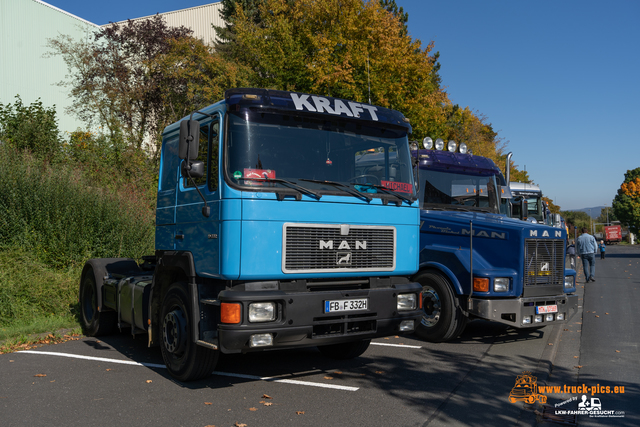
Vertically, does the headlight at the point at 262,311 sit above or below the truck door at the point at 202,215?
below

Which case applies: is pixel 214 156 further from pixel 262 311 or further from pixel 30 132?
pixel 30 132

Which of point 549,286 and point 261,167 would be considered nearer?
point 261,167

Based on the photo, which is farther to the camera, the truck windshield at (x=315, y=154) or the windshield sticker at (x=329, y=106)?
the windshield sticker at (x=329, y=106)

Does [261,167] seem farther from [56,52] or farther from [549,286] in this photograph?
[56,52]

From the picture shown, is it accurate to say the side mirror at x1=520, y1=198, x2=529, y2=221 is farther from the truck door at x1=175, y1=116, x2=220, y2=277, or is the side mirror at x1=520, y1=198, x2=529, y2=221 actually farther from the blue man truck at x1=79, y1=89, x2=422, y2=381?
the truck door at x1=175, y1=116, x2=220, y2=277

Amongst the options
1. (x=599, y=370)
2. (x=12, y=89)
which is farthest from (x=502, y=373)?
(x=12, y=89)

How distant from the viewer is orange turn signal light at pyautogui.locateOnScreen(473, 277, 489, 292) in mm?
7480

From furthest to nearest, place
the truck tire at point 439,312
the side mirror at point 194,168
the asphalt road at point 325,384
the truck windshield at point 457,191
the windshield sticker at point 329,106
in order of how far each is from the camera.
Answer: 1. the truck windshield at point 457,191
2. the truck tire at point 439,312
3. the windshield sticker at point 329,106
4. the side mirror at point 194,168
5. the asphalt road at point 325,384

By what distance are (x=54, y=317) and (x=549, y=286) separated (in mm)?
8429

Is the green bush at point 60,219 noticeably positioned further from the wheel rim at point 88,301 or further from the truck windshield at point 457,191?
the truck windshield at point 457,191

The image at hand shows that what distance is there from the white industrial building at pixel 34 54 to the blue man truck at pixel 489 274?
21265 mm

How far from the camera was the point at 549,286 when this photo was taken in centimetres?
793

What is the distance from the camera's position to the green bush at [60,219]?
36.0ft

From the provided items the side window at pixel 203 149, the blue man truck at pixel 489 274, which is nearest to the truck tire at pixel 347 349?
the blue man truck at pixel 489 274
